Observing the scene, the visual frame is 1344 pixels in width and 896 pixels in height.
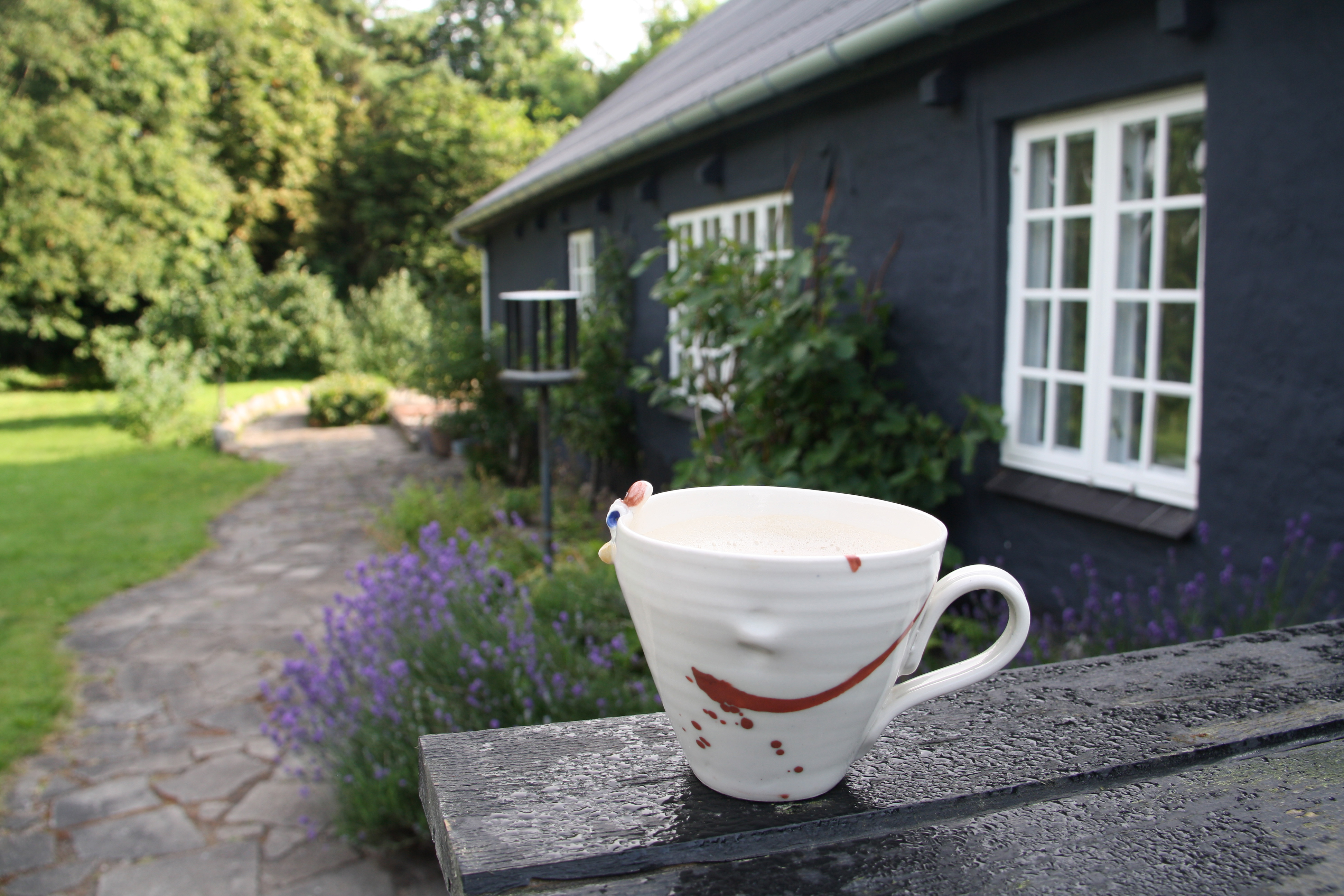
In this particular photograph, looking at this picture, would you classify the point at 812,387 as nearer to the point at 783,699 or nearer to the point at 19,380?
the point at 783,699

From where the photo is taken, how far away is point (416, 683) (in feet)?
9.68

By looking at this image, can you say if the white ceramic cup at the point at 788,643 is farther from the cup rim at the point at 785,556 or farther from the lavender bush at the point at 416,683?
the lavender bush at the point at 416,683

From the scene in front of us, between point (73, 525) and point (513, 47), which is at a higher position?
point (513, 47)

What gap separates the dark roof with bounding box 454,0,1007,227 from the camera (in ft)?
11.7

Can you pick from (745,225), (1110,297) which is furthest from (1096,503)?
(745,225)

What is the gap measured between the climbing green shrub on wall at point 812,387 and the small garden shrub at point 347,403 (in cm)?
989

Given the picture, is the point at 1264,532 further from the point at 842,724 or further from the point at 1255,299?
the point at 842,724

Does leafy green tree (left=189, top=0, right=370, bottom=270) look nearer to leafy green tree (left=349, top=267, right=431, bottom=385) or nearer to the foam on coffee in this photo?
leafy green tree (left=349, top=267, right=431, bottom=385)

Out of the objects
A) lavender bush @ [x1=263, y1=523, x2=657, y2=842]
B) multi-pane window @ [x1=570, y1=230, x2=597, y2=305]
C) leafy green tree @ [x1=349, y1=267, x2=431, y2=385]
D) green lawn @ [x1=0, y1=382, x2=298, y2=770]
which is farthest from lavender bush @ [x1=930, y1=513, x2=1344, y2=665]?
leafy green tree @ [x1=349, y1=267, x2=431, y2=385]

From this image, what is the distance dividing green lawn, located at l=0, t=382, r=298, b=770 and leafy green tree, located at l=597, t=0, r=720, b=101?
16.0 meters

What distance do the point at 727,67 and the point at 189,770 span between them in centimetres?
497

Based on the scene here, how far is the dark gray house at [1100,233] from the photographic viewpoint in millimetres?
2611

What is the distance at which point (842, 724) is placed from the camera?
0.67 m

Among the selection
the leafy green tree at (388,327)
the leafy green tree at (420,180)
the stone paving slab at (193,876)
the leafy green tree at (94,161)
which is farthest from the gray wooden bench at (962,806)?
the leafy green tree at (420,180)
